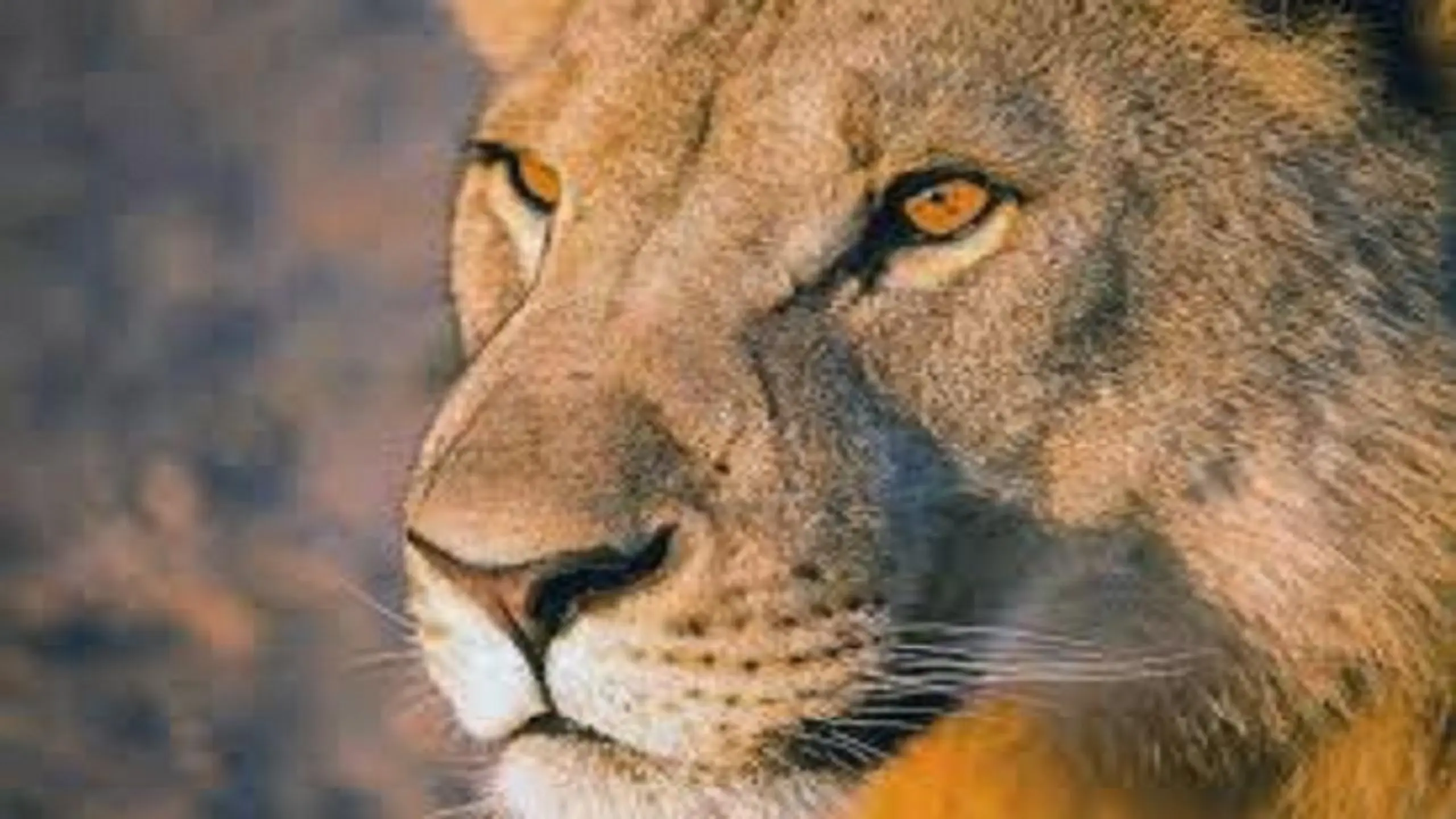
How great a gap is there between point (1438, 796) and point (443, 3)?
5.86ft

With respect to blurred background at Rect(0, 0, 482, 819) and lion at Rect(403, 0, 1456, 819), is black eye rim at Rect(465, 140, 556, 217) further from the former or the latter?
blurred background at Rect(0, 0, 482, 819)

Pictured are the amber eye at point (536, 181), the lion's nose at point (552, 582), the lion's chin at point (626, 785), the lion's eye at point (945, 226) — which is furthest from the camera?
the amber eye at point (536, 181)

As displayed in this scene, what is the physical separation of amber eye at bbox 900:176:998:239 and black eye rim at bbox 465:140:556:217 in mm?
499

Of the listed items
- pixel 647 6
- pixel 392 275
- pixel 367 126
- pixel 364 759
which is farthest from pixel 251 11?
pixel 647 6

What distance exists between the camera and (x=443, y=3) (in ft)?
15.9

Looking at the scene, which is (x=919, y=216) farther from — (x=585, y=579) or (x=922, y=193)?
(x=585, y=579)

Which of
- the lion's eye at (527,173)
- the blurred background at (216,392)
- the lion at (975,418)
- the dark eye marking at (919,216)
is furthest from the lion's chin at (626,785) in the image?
the blurred background at (216,392)

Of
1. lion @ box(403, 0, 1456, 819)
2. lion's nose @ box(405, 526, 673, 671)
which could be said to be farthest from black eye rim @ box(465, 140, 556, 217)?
lion's nose @ box(405, 526, 673, 671)

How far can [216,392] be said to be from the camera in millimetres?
8055

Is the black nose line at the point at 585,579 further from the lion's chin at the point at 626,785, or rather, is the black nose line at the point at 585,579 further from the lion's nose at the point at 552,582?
the lion's chin at the point at 626,785

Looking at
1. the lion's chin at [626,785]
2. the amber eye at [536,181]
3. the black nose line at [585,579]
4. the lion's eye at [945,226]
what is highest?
the amber eye at [536,181]

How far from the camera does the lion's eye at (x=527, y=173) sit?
4039 millimetres

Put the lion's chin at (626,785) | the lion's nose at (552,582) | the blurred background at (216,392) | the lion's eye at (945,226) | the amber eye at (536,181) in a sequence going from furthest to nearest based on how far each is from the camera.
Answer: the blurred background at (216,392), the amber eye at (536,181), the lion's eye at (945,226), the lion's chin at (626,785), the lion's nose at (552,582)

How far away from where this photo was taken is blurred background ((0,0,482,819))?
665 centimetres
